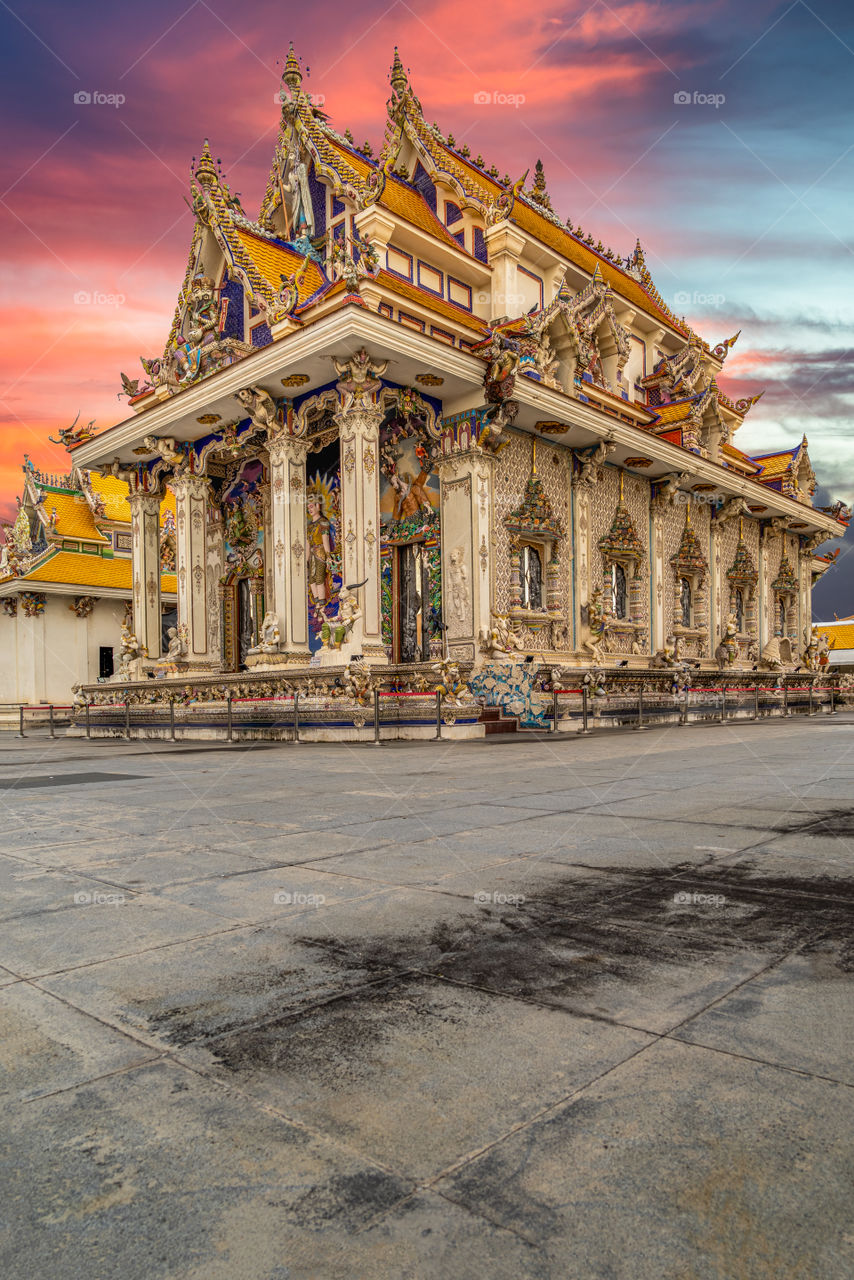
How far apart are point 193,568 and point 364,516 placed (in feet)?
22.8

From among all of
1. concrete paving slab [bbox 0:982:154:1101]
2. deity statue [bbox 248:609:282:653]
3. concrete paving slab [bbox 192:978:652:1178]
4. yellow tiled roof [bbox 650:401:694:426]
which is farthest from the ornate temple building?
concrete paving slab [bbox 192:978:652:1178]

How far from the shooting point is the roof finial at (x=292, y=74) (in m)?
20.3

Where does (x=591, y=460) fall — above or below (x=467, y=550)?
above

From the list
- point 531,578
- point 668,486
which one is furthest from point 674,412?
point 531,578

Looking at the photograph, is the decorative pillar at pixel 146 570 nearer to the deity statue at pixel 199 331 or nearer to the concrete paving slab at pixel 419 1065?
the deity statue at pixel 199 331

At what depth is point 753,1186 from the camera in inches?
59.0

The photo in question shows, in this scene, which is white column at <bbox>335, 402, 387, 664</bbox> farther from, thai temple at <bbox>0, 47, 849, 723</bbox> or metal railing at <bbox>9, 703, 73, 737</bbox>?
metal railing at <bbox>9, 703, 73, 737</bbox>

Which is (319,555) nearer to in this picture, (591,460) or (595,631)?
(595,631)

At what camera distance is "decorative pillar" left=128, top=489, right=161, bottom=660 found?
2231 cm

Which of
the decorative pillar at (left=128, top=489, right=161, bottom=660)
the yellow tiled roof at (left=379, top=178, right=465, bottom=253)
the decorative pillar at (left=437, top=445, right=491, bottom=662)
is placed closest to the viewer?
the decorative pillar at (left=437, top=445, right=491, bottom=662)

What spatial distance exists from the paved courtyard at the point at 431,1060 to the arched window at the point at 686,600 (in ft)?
74.5

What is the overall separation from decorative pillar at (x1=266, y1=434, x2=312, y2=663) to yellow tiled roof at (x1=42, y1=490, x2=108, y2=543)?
15.8m

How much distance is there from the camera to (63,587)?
1134 inches

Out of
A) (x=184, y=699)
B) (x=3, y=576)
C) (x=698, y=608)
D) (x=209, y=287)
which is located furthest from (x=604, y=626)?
(x=3, y=576)
